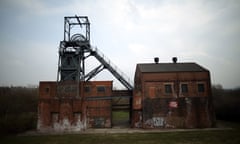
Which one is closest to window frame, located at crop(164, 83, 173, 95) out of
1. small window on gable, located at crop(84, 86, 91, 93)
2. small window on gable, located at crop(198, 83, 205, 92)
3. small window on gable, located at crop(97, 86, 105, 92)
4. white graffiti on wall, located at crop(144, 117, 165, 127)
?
white graffiti on wall, located at crop(144, 117, 165, 127)

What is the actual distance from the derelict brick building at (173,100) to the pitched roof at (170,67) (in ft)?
1.36

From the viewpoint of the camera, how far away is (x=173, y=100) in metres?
21.0

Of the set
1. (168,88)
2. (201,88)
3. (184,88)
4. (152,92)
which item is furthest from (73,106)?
(201,88)

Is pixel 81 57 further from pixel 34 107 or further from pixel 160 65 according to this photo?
pixel 34 107

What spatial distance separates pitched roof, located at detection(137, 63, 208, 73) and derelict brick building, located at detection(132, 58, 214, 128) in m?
0.41

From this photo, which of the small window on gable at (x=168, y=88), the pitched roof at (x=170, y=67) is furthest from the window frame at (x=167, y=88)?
the pitched roof at (x=170, y=67)

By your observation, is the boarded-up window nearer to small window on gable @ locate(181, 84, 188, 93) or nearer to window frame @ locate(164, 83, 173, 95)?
window frame @ locate(164, 83, 173, 95)

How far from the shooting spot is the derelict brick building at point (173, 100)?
2056 cm

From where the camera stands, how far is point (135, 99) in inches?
848

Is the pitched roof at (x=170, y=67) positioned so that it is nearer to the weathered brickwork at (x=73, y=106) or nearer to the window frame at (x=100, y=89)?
the window frame at (x=100, y=89)

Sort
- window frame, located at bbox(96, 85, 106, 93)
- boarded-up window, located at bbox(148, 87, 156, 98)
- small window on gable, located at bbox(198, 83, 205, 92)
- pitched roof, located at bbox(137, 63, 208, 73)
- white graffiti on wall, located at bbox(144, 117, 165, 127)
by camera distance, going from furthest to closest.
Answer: pitched roof, located at bbox(137, 63, 208, 73)
window frame, located at bbox(96, 85, 106, 93)
small window on gable, located at bbox(198, 83, 205, 92)
boarded-up window, located at bbox(148, 87, 156, 98)
white graffiti on wall, located at bbox(144, 117, 165, 127)

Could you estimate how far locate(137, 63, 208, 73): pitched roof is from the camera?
2227 cm

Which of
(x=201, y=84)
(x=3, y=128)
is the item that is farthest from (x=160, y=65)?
(x=3, y=128)

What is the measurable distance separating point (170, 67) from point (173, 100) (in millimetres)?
4847
